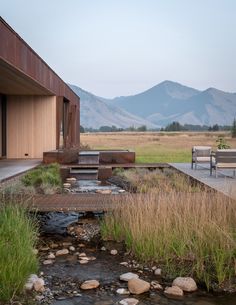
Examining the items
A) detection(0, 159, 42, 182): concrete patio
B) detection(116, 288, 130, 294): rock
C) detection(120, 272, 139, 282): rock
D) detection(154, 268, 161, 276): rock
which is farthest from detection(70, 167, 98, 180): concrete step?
detection(116, 288, 130, 294): rock

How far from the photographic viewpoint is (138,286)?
4016mm

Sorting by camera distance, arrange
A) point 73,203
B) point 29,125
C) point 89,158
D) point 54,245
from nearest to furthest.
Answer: point 54,245, point 73,203, point 89,158, point 29,125

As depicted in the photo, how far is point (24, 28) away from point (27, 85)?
1218 cm

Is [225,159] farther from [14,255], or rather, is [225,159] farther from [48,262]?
[14,255]

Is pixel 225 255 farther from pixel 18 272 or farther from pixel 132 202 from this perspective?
pixel 18 272

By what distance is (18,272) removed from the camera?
3693 mm

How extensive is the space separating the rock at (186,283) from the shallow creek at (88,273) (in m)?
0.07

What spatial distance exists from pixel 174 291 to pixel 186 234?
745mm

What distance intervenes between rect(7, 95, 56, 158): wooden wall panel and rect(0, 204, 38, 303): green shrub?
1237cm

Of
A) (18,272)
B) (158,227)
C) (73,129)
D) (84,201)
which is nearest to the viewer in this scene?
(18,272)

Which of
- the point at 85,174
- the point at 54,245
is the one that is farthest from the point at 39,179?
the point at 54,245

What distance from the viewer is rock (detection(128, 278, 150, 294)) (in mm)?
3993

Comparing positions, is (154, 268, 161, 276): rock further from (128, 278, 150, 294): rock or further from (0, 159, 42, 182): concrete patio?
(0, 159, 42, 182): concrete patio

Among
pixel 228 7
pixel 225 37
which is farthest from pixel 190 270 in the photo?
pixel 225 37
